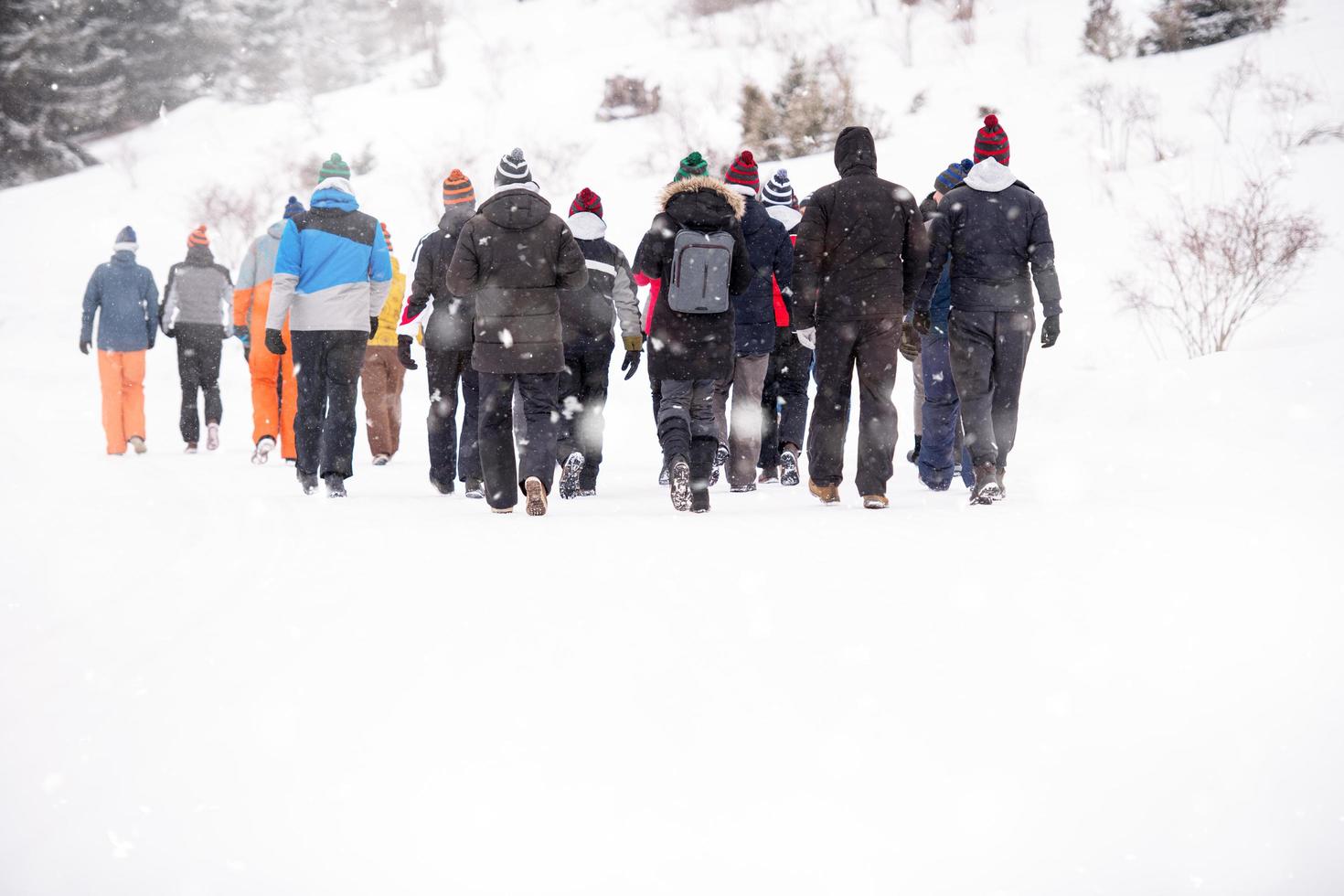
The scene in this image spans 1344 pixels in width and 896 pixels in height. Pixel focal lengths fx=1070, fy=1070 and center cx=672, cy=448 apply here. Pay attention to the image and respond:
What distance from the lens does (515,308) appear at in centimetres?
566

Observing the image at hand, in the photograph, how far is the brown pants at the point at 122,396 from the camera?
9.73 m

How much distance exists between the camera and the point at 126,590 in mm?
4102

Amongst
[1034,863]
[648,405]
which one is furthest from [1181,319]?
[1034,863]

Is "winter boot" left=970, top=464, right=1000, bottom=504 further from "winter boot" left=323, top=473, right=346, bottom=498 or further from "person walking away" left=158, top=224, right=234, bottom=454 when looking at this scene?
"person walking away" left=158, top=224, right=234, bottom=454

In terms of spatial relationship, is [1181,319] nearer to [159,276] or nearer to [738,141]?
[738,141]

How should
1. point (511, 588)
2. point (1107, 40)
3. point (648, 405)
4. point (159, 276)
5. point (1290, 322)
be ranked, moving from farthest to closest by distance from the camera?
point (159, 276)
point (1107, 40)
point (648, 405)
point (1290, 322)
point (511, 588)

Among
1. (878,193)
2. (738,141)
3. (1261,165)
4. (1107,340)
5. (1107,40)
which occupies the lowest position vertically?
(1107,340)

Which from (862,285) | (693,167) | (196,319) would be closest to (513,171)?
(693,167)

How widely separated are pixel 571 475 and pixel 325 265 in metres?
1.98

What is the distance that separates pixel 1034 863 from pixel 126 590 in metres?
3.41

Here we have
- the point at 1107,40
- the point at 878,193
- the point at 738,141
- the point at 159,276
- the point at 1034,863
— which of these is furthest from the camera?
the point at 159,276

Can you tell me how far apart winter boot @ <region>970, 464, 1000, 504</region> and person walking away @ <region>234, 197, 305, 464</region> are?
17.0ft

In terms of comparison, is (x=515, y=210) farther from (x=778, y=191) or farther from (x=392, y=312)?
(x=392, y=312)

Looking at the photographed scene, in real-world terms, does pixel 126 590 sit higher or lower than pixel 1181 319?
lower
